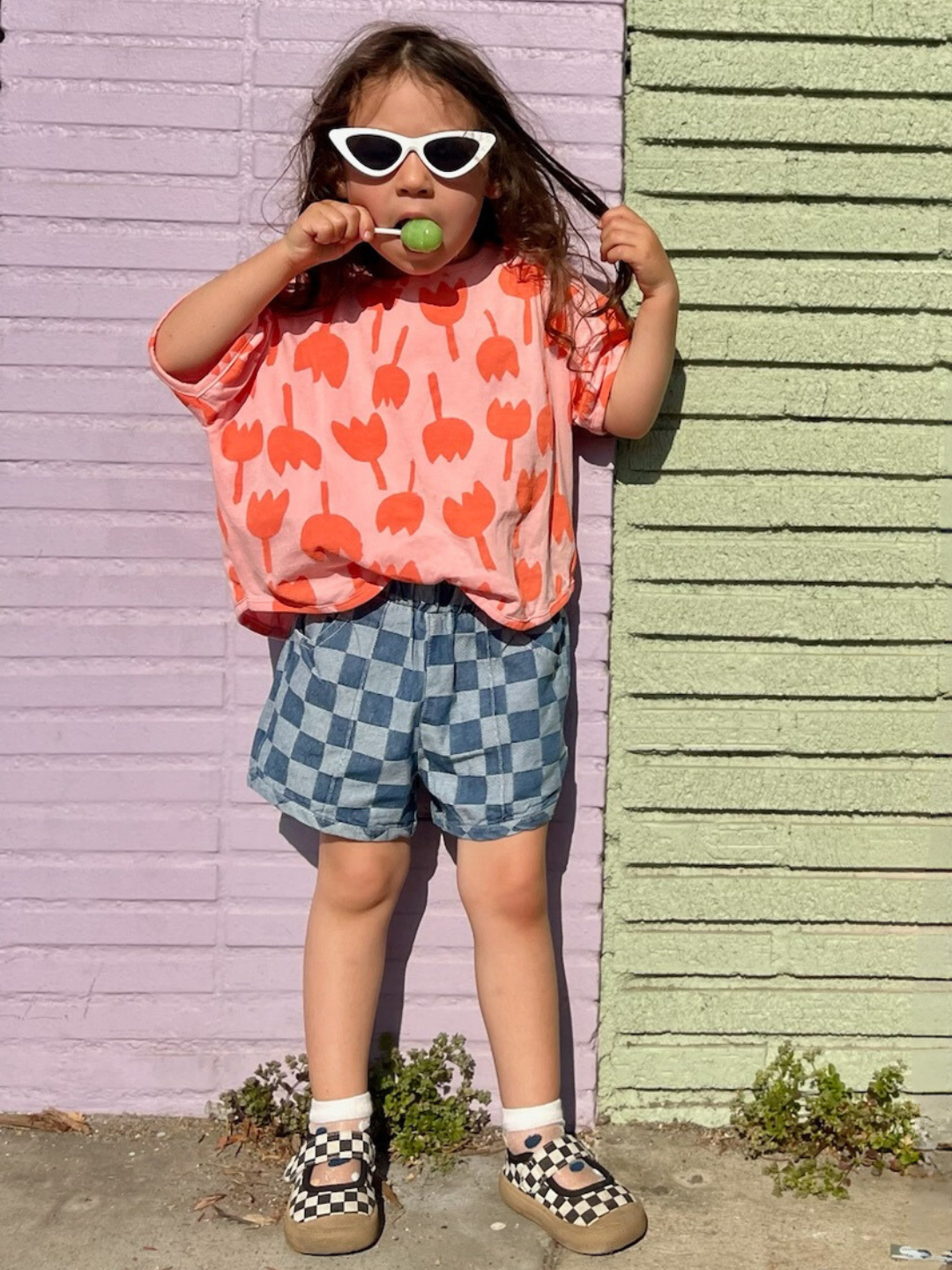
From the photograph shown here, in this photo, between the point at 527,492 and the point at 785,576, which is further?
the point at 785,576

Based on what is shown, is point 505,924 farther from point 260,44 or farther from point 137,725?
point 260,44

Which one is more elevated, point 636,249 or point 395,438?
point 636,249

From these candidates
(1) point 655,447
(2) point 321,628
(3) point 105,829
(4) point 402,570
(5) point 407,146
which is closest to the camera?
(5) point 407,146

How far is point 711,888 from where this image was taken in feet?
10.00

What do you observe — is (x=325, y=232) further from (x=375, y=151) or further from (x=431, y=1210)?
(x=431, y=1210)

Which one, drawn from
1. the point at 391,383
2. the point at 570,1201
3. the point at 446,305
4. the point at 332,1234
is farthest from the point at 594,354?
the point at 332,1234

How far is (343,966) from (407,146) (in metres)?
1.57

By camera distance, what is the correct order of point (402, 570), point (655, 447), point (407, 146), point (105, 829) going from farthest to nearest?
1. point (105, 829)
2. point (655, 447)
3. point (402, 570)
4. point (407, 146)

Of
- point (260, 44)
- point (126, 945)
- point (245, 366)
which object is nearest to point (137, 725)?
point (126, 945)

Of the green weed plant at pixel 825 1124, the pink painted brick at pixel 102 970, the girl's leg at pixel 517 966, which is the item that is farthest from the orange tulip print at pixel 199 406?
the green weed plant at pixel 825 1124

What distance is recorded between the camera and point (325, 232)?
251cm

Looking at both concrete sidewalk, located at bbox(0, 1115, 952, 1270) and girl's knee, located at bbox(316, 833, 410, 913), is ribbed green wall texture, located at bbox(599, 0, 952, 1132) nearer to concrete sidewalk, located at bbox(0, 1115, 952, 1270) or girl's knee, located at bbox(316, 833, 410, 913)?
concrete sidewalk, located at bbox(0, 1115, 952, 1270)

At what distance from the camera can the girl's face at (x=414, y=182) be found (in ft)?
8.34

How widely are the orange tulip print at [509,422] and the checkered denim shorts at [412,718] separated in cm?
27
